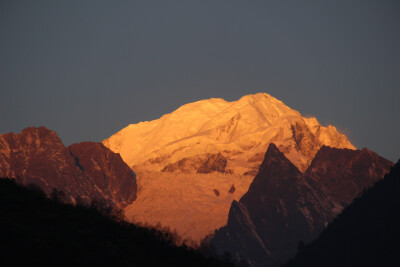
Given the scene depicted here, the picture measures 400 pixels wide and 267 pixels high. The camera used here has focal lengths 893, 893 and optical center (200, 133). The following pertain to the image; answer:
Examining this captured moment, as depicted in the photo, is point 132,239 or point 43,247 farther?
point 132,239

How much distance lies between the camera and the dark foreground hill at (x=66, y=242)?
155 meters

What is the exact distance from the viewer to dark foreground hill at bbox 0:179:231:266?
155m

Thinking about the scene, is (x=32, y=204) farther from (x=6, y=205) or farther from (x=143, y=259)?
(x=143, y=259)

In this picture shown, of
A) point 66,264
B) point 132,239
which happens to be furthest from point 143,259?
point 66,264

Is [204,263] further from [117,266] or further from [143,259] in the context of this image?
[117,266]

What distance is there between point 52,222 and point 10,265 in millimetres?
39361

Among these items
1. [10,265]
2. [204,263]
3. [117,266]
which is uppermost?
[10,265]

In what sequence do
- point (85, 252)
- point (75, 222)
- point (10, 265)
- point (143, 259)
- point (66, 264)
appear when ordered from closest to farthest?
1. point (10, 265)
2. point (66, 264)
3. point (85, 252)
4. point (143, 259)
5. point (75, 222)

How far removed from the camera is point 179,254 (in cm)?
19225

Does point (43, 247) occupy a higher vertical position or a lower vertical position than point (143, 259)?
higher

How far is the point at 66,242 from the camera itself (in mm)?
168500

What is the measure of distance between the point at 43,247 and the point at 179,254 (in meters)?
41.6

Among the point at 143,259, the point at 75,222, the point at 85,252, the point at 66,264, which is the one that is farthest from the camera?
the point at 75,222

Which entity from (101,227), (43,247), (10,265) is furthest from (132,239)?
(10,265)
